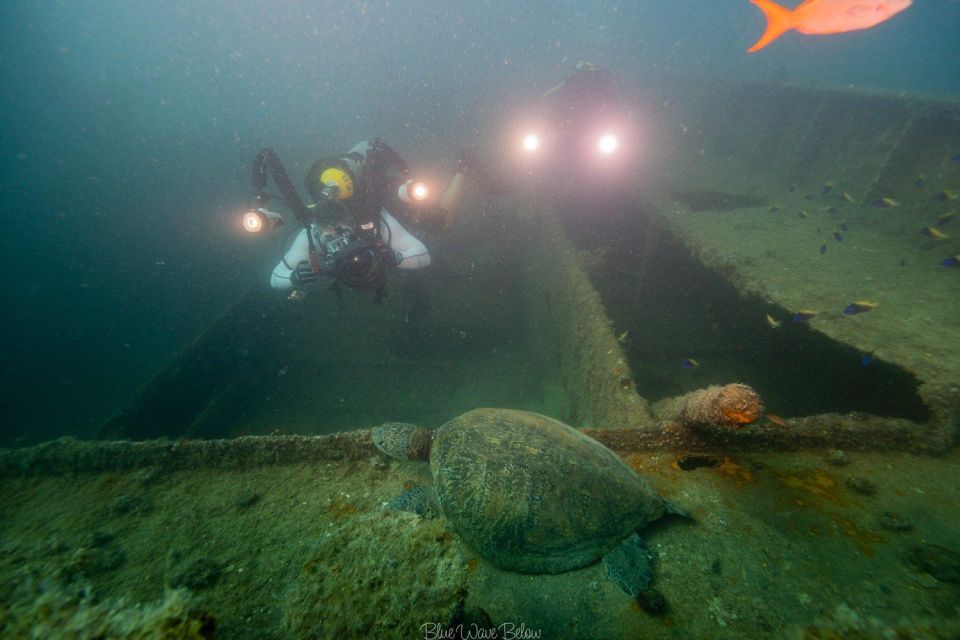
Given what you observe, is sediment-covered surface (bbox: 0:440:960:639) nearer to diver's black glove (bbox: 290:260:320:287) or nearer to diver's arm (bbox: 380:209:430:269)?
diver's black glove (bbox: 290:260:320:287)

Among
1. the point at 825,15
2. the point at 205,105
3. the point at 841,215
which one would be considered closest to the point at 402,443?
the point at 825,15

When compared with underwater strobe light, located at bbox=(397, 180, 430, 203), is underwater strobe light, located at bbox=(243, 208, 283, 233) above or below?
below

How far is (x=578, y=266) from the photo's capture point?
549 cm

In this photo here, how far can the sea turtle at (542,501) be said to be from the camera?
2096 mm

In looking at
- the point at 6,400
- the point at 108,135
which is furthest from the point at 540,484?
the point at 108,135

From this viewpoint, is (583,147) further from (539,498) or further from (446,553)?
(446,553)

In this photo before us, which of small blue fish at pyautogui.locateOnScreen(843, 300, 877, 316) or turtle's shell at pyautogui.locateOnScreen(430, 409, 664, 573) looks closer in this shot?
turtle's shell at pyautogui.locateOnScreen(430, 409, 664, 573)

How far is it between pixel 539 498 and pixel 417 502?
81 centimetres

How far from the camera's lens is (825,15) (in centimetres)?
387

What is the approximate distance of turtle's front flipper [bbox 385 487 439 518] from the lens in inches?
87.6

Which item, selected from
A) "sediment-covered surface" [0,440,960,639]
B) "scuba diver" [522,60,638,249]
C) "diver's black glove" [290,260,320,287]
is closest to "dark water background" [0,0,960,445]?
"diver's black glove" [290,260,320,287]

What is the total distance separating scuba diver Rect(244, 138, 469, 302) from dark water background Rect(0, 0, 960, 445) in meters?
2.60

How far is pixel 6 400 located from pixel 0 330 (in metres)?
14.6

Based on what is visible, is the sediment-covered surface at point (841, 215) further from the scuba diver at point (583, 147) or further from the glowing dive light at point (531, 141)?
the glowing dive light at point (531, 141)
